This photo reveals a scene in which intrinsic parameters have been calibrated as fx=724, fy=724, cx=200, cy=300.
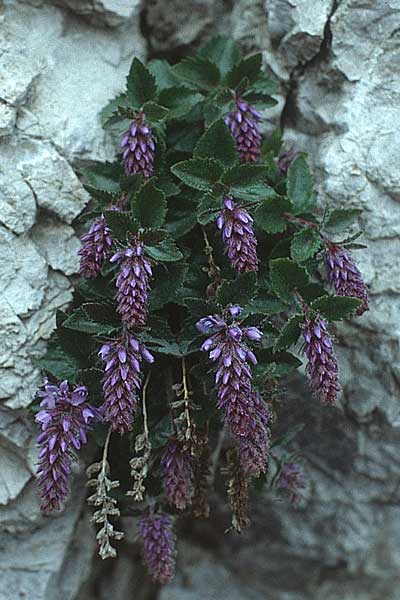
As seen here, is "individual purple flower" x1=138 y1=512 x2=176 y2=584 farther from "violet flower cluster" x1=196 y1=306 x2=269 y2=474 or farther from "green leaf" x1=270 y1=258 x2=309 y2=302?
"green leaf" x1=270 y1=258 x2=309 y2=302

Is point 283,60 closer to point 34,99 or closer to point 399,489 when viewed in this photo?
point 34,99

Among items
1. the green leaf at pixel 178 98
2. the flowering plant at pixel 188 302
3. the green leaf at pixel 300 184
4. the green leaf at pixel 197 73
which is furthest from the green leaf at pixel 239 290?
the green leaf at pixel 197 73

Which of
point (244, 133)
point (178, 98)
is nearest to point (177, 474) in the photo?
point (244, 133)

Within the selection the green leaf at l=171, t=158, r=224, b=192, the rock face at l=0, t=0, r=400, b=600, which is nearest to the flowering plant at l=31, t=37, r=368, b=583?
the green leaf at l=171, t=158, r=224, b=192

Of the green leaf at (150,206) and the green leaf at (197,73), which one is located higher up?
the green leaf at (197,73)

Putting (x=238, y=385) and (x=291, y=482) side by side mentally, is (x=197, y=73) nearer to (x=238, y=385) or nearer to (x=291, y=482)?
(x=238, y=385)

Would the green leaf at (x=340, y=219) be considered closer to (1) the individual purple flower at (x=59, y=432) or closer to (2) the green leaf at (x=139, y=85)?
(2) the green leaf at (x=139, y=85)

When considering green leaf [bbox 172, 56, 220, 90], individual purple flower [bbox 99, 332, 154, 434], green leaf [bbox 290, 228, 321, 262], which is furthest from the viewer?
green leaf [bbox 172, 56, 220, 90]
